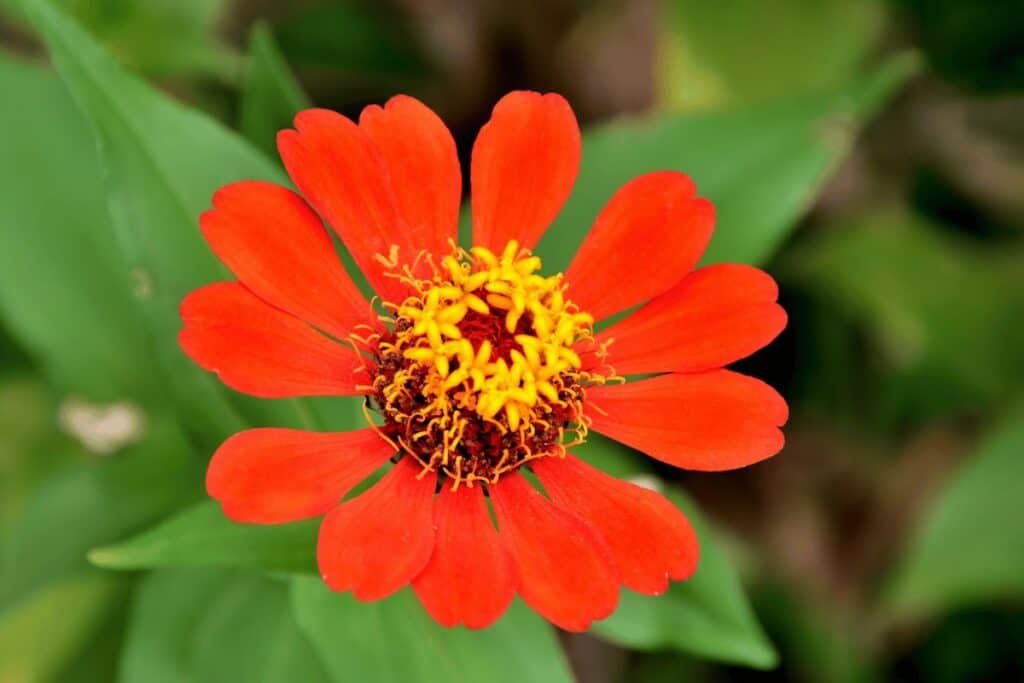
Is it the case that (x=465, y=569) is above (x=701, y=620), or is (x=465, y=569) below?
above

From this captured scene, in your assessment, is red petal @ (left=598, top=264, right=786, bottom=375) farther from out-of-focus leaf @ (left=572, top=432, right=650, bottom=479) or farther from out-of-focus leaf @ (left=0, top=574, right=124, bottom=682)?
out-of-focus leaf @ (left=0, top=574, right=124, bottom=682)

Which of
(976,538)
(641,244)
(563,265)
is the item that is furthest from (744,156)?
(976,538)

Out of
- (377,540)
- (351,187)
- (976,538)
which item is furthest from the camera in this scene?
(976,538)

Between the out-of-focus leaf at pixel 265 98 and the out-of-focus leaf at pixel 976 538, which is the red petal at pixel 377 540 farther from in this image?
the out-of-focus leaf at pixel 976 538

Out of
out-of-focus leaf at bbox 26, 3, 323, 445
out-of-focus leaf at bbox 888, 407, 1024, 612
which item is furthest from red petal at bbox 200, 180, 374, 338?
out-of-focus leaf at bbox 888, 407, 1024, 612

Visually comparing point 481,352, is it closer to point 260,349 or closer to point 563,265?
point 260,349
